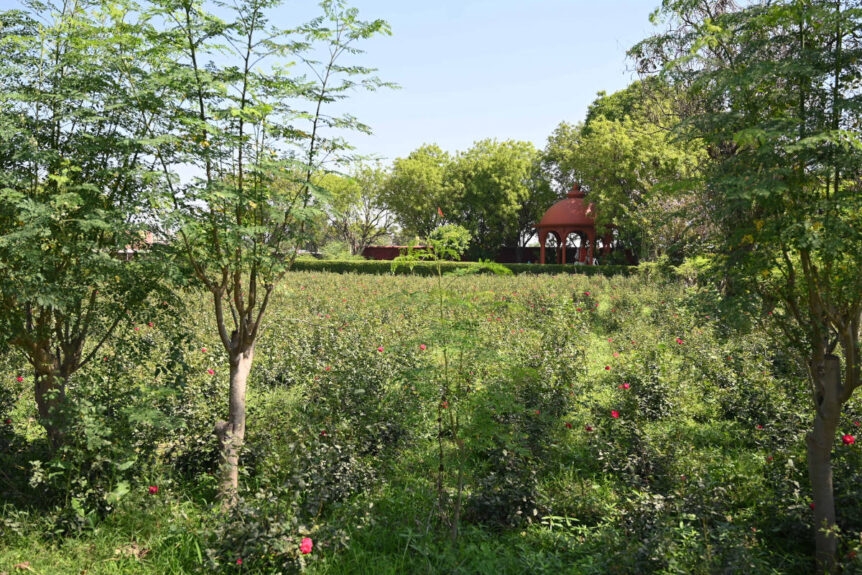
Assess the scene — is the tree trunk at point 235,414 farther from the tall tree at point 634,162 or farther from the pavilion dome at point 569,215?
the pavilion dome at point 569,215

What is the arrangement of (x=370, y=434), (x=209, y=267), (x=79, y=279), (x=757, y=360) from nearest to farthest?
(x=79, y=279)
(x=209, y=267)
(x=370, y=434)
(x=757, y=360)

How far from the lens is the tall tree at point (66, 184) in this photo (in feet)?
11.5

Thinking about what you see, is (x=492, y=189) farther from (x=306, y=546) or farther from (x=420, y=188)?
(x=306, y=546)

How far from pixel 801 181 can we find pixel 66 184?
4.63 m

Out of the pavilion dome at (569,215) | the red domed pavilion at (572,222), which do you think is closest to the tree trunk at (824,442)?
the red domed pavilion at (572,222)

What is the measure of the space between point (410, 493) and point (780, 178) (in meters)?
3.31

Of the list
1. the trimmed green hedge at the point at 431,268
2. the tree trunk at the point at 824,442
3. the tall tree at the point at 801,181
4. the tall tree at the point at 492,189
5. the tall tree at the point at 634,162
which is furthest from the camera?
the tall tree at the point at 492,189

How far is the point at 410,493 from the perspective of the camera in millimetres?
4430

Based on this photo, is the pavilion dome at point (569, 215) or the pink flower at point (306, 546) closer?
the pink flower at point (306, 546)

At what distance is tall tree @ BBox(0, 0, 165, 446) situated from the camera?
11.5 feet

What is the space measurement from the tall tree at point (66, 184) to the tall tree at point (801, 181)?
346cm

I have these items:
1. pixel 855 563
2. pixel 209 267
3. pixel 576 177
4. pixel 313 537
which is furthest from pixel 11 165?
pixel 576 177

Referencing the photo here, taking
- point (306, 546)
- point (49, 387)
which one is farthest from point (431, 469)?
point (49, 387)

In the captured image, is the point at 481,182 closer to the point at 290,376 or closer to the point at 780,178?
the point at 290,376
